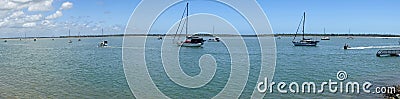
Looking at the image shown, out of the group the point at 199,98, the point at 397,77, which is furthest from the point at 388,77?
the point at 199,98

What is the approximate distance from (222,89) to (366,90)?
8.63 m

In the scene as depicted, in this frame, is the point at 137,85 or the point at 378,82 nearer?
the point at 137,85

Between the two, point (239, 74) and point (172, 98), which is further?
point (239, 74)

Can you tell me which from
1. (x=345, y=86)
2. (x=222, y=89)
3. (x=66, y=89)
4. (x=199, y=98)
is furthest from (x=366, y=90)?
(x=66, y=89)

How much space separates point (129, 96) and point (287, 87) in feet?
32.5

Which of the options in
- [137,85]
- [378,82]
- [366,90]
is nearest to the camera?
[366,90]

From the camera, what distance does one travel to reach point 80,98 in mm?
22328

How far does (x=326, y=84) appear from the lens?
1051 inches

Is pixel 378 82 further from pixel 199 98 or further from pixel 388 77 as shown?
pixel 199 98

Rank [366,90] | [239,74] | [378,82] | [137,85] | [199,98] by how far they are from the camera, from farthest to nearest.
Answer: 1. [239,74]
2. [378,82]
3. [137,85]
4. [366,90]
5. [199,98]

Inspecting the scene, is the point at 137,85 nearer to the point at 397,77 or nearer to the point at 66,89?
the point at 66,89

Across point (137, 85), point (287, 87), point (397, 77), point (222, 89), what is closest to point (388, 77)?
point (397, 77)

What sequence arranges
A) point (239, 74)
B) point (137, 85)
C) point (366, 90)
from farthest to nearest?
1. point (239, 74)
2. point (137, 85)
3. point (366, 90)

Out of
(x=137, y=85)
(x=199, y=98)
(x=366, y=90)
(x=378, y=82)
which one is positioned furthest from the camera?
(x=378, y=82)
